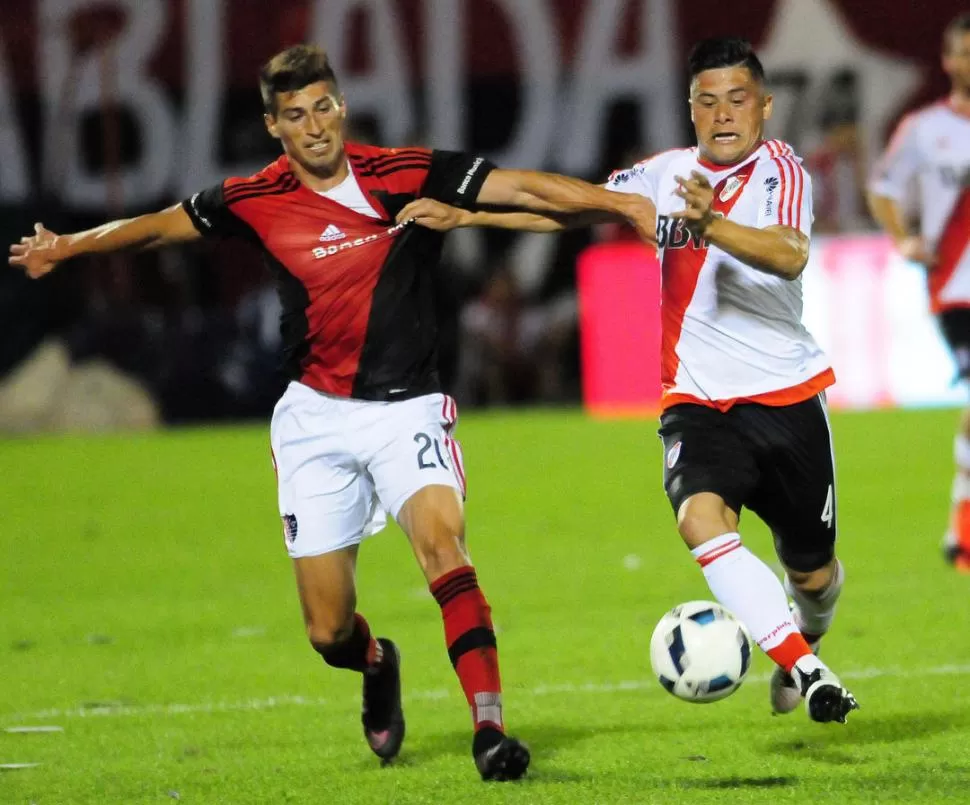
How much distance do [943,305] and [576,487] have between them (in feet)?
13.2

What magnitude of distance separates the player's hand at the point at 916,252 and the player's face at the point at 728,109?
169 inches

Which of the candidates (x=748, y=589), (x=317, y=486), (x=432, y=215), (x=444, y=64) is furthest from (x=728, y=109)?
(x=444, y=64)

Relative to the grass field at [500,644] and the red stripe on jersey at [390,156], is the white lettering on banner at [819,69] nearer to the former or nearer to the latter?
the grass field at [500,644]

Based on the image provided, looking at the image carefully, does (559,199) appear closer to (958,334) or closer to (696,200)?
(696,200)

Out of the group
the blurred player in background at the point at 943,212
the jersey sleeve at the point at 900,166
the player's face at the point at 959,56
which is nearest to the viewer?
the player's face at the point at 959,56

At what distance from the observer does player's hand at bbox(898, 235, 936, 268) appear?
32.9 feet

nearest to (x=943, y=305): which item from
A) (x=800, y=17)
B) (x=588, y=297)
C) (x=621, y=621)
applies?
(x=621, y=621)

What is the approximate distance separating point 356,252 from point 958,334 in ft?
16.5

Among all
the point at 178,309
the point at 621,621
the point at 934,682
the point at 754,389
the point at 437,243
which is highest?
the point at 437,243

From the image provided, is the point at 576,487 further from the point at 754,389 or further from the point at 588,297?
the point at 754,389

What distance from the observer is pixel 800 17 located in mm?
20422

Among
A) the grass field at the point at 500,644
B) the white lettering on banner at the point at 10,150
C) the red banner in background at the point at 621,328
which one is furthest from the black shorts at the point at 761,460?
the white lettering on banner at the point at 10,150

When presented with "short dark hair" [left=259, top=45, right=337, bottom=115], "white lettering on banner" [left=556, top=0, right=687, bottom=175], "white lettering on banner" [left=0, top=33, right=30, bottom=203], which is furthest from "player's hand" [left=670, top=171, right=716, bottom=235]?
"white lettering on banner" [left=0, top=33, right=30, bottom=203]

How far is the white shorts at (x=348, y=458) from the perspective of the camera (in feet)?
19.3
